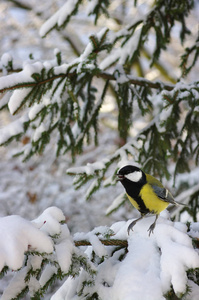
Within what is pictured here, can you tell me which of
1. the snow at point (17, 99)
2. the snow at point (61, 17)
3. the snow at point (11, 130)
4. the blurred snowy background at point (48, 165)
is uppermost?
the snow at point (61, 17)

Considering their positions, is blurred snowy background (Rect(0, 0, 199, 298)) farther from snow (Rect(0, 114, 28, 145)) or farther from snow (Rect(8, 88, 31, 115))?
snow (Rect(8, 88, 31, 115))

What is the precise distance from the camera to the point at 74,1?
9.30 feet

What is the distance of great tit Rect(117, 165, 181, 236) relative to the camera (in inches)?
83.6

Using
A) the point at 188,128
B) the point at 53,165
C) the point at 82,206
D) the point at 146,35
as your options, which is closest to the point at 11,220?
the point at 188,128

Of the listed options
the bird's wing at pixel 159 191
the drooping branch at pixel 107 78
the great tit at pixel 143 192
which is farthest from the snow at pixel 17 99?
the bird's wing at pixel 159 191

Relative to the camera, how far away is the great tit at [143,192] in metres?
2.12

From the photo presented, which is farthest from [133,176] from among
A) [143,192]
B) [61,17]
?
[61,17]

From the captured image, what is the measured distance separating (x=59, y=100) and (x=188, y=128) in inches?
49.3

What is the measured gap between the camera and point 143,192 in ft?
7.02

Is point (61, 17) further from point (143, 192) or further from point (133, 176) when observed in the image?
point (143, 192)

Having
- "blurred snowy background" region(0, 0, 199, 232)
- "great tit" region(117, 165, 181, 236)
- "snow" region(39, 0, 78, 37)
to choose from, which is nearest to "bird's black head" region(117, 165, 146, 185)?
"great tit" region(117, 165, 181, 236)

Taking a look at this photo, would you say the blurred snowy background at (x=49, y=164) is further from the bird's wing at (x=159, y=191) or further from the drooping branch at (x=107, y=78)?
the bird's wing at (x=159, y=191)

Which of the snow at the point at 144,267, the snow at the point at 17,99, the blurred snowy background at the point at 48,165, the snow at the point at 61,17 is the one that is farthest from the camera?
the blurred snowy background at the point at 48,165

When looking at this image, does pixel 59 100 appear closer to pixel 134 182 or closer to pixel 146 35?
pixel 134 182
